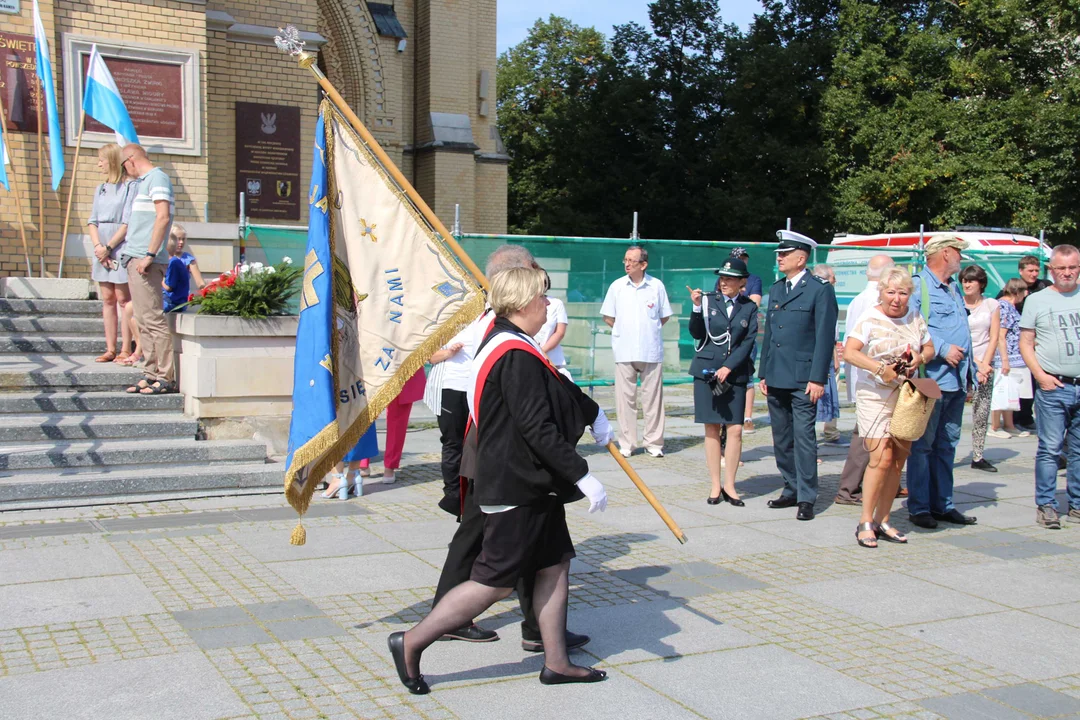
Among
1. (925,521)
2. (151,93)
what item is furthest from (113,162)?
(925,521)

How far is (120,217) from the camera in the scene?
9422 millimetres

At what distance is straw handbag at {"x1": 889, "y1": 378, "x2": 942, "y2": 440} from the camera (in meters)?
6.52

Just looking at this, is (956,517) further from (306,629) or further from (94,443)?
(94,443)

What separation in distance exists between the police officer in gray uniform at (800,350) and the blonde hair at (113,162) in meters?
5.72

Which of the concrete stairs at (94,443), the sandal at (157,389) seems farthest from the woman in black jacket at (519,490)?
the sandal at (157,389)

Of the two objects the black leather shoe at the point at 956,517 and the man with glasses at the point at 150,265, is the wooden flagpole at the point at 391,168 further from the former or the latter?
the man with glasses at the point at 150,265

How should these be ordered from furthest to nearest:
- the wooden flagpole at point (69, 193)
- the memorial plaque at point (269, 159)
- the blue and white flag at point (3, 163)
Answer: the memorial plaque at point (269, 159), the wooden flagpole at point (69, 193), the blue and white flag at point (3, 163)

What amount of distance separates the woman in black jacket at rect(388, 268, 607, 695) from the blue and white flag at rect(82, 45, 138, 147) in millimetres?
8416

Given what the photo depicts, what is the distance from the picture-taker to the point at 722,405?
805cm

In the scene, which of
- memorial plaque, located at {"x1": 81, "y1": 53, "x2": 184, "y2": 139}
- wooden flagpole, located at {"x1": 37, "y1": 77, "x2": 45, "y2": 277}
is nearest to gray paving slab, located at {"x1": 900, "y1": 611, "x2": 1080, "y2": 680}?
wooden flagpole, located at {"x1": 37, "y1": 77, "x2": 45, "y2": 277}

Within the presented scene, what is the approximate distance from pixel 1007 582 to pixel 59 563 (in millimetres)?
5358

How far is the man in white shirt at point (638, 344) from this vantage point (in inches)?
400

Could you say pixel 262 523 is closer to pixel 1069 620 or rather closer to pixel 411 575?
pixel 411 575

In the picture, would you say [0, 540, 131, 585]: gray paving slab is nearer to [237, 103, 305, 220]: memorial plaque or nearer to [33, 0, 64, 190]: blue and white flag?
[33, 0, 64, 190]: blue and white flag
